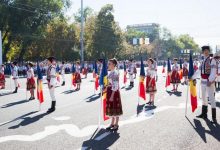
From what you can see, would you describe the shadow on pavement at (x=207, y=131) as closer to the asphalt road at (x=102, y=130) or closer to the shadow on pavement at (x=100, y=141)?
the asphalt road at (x=102, y=130)

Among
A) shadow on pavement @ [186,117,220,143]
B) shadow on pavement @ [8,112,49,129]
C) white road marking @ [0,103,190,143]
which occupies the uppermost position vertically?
shadow on pavement @ [8,112,49,129]

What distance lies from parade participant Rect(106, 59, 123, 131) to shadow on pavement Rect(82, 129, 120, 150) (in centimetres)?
49

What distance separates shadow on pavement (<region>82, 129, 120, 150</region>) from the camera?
6980mm

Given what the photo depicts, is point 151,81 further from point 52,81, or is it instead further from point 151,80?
point 52,81

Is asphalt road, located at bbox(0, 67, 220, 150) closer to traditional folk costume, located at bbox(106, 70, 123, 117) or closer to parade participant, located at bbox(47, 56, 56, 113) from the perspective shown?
parade participant, located at bbox(47, 56, 56, 113)

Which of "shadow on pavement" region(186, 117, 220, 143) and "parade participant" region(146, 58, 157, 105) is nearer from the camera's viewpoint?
"shadow on pavement" region(186, 117, 220, 143)

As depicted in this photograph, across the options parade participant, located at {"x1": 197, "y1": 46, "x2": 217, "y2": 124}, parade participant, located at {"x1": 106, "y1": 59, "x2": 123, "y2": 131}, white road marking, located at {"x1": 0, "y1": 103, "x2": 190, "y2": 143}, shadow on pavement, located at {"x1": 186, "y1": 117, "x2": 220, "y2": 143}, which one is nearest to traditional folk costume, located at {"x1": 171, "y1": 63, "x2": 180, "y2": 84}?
parade participant, located at {"x1": 197, "y1": 46, "x2": 217, "y2": 124}

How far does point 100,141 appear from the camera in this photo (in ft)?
24.5

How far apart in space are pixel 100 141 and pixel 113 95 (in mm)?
1419

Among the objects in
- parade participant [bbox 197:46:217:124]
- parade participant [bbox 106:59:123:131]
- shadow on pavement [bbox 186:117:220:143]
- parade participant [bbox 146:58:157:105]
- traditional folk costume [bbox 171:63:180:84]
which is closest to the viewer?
shadow on pavement [bbox 186:117:220:143]

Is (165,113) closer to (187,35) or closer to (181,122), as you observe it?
(181,122)

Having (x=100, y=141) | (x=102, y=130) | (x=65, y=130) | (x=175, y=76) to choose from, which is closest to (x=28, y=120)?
(x=65, y=130)

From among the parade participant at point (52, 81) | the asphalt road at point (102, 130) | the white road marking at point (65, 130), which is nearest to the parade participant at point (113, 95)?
the asphalt road at point (102, 130)

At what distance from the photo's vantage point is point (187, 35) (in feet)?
603
